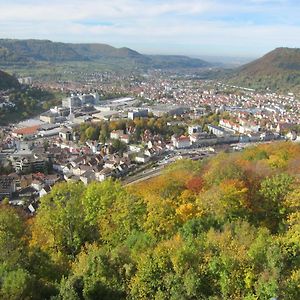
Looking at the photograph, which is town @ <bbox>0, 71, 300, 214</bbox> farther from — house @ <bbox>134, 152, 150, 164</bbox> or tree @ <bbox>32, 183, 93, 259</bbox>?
tree @ <bbox>32, 183, 93, 259</bbox>

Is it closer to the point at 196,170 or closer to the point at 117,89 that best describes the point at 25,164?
the point at 196,170

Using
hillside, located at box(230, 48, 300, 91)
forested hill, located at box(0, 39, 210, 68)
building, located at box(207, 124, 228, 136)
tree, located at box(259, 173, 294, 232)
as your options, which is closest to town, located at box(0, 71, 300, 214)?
building, located at box(207, 124, 228, 136)

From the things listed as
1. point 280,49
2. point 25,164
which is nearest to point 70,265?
point 25,164

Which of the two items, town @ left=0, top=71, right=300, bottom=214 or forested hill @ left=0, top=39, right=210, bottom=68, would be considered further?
forested hill @ left=0, top=39, right=210, bottom=68

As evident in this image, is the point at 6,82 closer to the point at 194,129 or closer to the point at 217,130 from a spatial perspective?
the point at 194,129

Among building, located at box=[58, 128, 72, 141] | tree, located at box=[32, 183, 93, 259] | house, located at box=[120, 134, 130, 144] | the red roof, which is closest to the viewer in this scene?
tree, located at box=[32, 183, 93, 259]

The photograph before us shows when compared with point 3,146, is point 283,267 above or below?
above

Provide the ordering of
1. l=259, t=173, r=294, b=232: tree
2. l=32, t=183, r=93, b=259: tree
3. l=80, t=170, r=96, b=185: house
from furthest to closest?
l=80, t=170, r=96, b=185: house < l=32, t=183, r=93, b=259: tree < l=259, t=173, r=294, b=232: tree

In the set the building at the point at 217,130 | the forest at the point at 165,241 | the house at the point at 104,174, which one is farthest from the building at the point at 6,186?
the building at the point at 217,130
